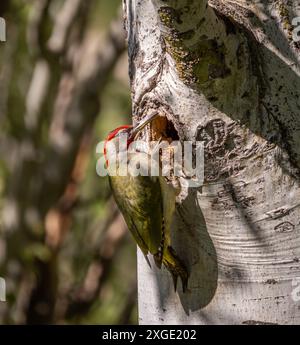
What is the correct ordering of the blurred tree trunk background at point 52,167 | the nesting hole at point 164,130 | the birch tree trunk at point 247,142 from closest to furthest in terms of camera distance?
the birch tree trunk at point 247,142 < the nesting hole at point 164,130 < the blurred tree trunk background at point 52,167

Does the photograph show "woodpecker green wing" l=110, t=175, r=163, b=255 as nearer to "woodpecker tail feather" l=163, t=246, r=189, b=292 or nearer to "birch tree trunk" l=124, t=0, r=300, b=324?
"woodpecker tail feather" l=163, t=246, r=189, b=292

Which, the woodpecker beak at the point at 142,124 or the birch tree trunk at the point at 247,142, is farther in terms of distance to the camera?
the woodpecker beak at the point at 142,124

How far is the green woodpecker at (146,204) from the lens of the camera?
3.16 meters

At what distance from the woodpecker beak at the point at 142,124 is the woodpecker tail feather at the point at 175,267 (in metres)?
0.54

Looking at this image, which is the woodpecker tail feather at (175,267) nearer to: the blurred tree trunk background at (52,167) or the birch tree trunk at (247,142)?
the birch tree trunk at (247,142)

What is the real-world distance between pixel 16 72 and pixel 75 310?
200 cm

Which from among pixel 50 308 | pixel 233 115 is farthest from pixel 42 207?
pixel 233 115

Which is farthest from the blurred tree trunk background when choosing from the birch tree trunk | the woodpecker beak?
the birch tree trunk

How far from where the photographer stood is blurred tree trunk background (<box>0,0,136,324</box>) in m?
5.61

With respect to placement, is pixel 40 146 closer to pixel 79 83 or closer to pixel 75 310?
Answer: pixel 79 83

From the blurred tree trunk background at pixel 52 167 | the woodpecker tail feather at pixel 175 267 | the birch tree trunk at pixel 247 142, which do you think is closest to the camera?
the birch tree trunk at pixel 247 142

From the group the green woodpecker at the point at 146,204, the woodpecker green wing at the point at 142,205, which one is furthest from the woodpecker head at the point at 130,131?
the woodpecker green wing at the point at 142,205

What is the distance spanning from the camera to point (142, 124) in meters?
3.23

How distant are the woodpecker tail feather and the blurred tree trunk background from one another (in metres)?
2.55
